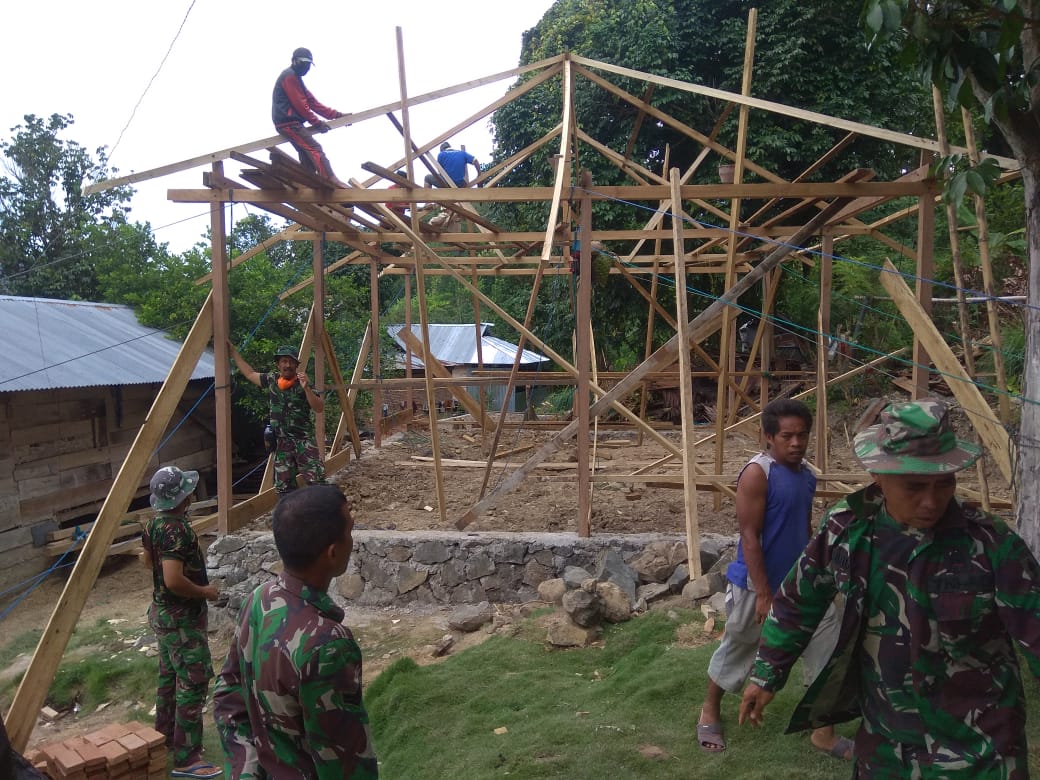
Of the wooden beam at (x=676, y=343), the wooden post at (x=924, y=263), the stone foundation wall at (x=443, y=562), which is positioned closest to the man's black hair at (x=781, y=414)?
the wooden beam at (x=676, y=343)

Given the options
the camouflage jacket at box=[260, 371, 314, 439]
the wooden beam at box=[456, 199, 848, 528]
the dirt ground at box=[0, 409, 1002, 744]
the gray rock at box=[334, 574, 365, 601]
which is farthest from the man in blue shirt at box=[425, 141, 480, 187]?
the gray rock at box=[334, 574, 365, 601]

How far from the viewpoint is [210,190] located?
631 centimetres

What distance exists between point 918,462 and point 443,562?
482 centimetres

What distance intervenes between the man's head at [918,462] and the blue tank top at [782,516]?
1.08 meters

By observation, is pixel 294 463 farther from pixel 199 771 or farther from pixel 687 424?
pixel 687 424

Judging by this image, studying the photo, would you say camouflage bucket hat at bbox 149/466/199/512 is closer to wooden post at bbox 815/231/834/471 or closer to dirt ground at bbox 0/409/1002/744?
dirt ground at bbox 0/409/1002/744

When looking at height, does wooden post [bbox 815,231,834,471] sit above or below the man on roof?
below

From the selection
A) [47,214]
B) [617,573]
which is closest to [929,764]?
[617,573]

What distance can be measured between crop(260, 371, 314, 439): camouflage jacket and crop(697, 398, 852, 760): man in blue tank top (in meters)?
4.28

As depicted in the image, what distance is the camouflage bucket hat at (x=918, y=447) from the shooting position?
1880 mm

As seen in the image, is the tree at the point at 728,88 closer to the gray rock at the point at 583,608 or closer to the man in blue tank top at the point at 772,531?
the gray rock at the point at 583,608

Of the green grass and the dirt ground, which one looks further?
the dirt ground

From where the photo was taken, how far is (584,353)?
5777 millimetres

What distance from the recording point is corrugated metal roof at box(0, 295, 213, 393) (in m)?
8.18
